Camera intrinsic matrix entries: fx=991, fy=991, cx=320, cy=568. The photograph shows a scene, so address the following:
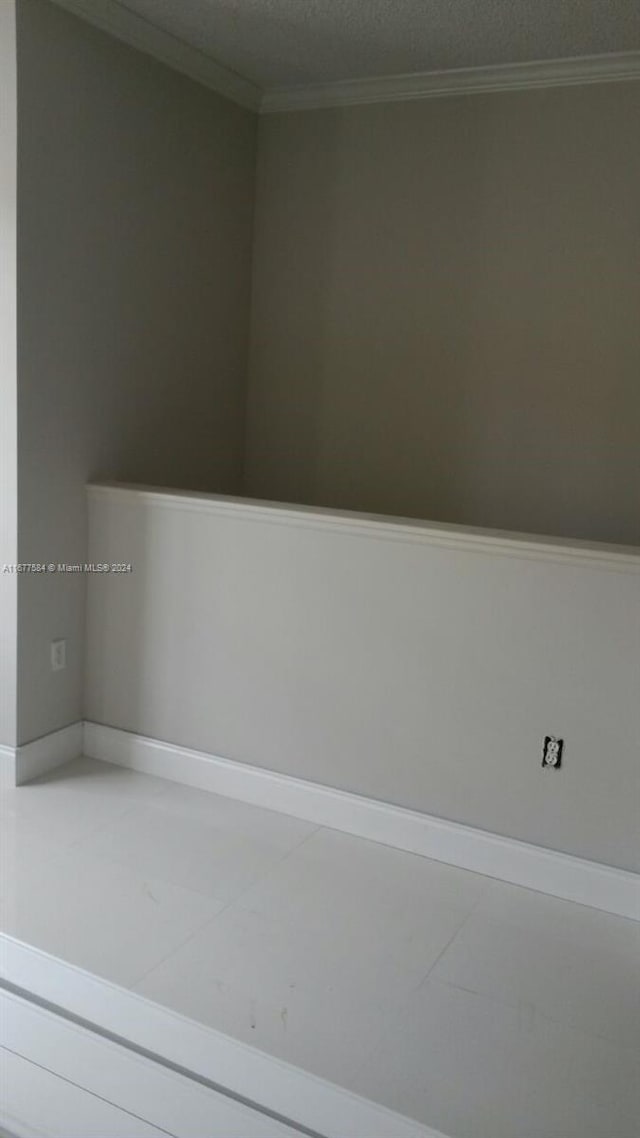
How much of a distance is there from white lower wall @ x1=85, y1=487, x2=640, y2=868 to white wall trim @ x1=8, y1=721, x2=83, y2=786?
12cm

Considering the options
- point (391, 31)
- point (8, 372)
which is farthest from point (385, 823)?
point (391, 31)

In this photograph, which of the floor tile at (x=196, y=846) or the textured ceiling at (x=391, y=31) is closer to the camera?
the floor tile at (x=196, y=846)

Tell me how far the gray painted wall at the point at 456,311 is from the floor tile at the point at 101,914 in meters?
1.76

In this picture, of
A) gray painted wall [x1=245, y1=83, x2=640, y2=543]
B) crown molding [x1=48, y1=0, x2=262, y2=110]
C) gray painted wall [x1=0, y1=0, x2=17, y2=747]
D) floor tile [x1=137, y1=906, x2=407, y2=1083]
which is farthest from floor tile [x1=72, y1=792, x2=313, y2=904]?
crown molding [x1=48, y1=0, x2=262, y2=110]

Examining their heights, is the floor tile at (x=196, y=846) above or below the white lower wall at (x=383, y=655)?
below

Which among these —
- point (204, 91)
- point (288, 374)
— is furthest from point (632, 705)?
point (204, 91)

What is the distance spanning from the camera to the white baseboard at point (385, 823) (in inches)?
106

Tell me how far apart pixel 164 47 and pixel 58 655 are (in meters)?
2.05

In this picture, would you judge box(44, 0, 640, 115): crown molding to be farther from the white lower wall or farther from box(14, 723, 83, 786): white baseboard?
box(14, 723, 83, 786): white baseboard

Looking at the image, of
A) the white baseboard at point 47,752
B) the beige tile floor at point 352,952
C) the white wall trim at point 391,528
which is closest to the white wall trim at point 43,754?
the white baseboard at point 47,752

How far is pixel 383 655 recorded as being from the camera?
292 centimetres

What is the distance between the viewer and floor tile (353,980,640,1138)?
1.94m

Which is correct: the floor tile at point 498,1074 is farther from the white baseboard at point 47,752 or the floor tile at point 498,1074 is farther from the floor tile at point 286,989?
the white baseboard at point 47,752

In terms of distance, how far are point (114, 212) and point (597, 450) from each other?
71.0 inches
